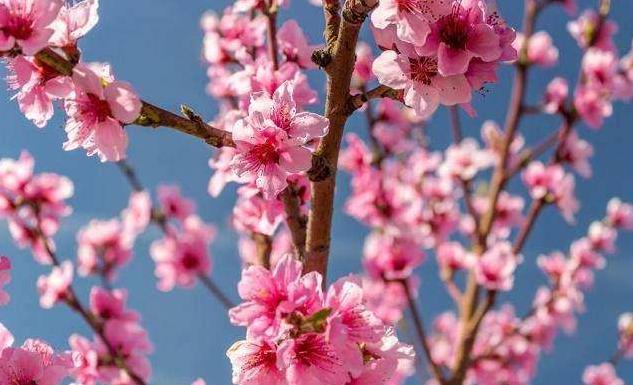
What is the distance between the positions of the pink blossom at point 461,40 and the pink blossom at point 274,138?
1.12 feet

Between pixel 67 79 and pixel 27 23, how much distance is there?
170mm

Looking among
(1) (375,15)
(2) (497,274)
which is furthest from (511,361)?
(1) (375,15)

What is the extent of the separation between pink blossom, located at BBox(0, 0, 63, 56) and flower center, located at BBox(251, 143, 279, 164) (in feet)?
1.94

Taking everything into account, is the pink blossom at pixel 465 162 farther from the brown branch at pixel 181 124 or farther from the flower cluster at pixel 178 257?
the brown branch at pixel 181 124

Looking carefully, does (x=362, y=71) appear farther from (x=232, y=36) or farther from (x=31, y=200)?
(x=31, y=200)

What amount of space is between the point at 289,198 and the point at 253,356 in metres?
0.57

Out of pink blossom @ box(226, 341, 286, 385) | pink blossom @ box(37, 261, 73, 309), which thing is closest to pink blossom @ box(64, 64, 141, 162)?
pink blossom @ box(226, 341, 286, 385)

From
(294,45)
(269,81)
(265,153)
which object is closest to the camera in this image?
(265,153)

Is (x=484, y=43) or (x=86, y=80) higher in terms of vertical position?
(x=484, y=43)

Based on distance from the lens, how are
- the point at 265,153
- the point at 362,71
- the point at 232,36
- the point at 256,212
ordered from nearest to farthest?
the point at 265,153 < the point at 256,212 < the point at 232,36 < the point at 362,71

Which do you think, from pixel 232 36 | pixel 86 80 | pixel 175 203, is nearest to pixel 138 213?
pixel 175 203

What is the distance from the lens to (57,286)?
154 inches

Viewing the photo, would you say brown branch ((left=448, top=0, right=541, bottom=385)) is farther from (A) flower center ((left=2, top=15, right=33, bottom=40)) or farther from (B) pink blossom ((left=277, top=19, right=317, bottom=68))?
(A) flower center ((left=2, top=15, right=33, bottom=40))

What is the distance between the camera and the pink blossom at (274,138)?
72.3 inches
